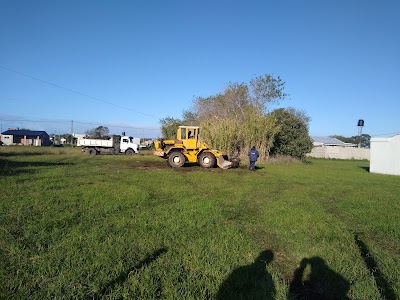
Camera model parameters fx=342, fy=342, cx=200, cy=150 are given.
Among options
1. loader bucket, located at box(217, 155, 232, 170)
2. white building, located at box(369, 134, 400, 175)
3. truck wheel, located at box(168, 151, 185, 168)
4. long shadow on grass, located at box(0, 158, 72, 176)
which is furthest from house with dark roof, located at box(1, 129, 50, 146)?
white building, located at box(369, 134, 400, 175)

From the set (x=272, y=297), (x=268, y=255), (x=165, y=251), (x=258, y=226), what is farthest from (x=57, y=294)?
(x=258, y=226)

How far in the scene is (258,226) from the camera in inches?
269

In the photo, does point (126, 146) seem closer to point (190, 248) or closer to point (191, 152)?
point (191, 152)

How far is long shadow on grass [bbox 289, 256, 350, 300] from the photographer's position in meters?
3.98

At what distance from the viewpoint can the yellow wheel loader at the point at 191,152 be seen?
21.0 meters

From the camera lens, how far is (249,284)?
4.06 meters

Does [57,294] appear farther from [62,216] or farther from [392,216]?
[392,216]

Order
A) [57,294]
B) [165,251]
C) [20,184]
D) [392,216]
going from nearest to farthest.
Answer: [57,294], [165,251], [392,216], [20,184]

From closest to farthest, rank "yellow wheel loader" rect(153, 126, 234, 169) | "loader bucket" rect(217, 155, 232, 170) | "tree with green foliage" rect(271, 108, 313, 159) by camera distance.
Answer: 1. "loader bucket" rect(217, 155, 232, 170)
2. "yellow wheel loader" rect(153, 126, 234, 169)
3. "tree with green foliage" rect(271, 108, 313, 159)

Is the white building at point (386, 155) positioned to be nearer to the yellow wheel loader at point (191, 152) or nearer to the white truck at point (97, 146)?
the yellow wheel loader at point (191, 152)

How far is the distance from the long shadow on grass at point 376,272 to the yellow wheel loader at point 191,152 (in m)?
15.0

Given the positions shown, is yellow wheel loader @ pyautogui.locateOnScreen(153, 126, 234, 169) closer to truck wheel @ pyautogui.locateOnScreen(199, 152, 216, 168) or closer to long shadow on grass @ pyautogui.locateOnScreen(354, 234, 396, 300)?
truck wheel @ pyautogui.locateOnScreen(199, 152, 216, 168)

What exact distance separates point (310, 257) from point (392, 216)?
171 inches

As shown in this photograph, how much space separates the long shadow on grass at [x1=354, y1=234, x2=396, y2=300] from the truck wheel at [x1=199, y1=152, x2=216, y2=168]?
15014 millimetres
